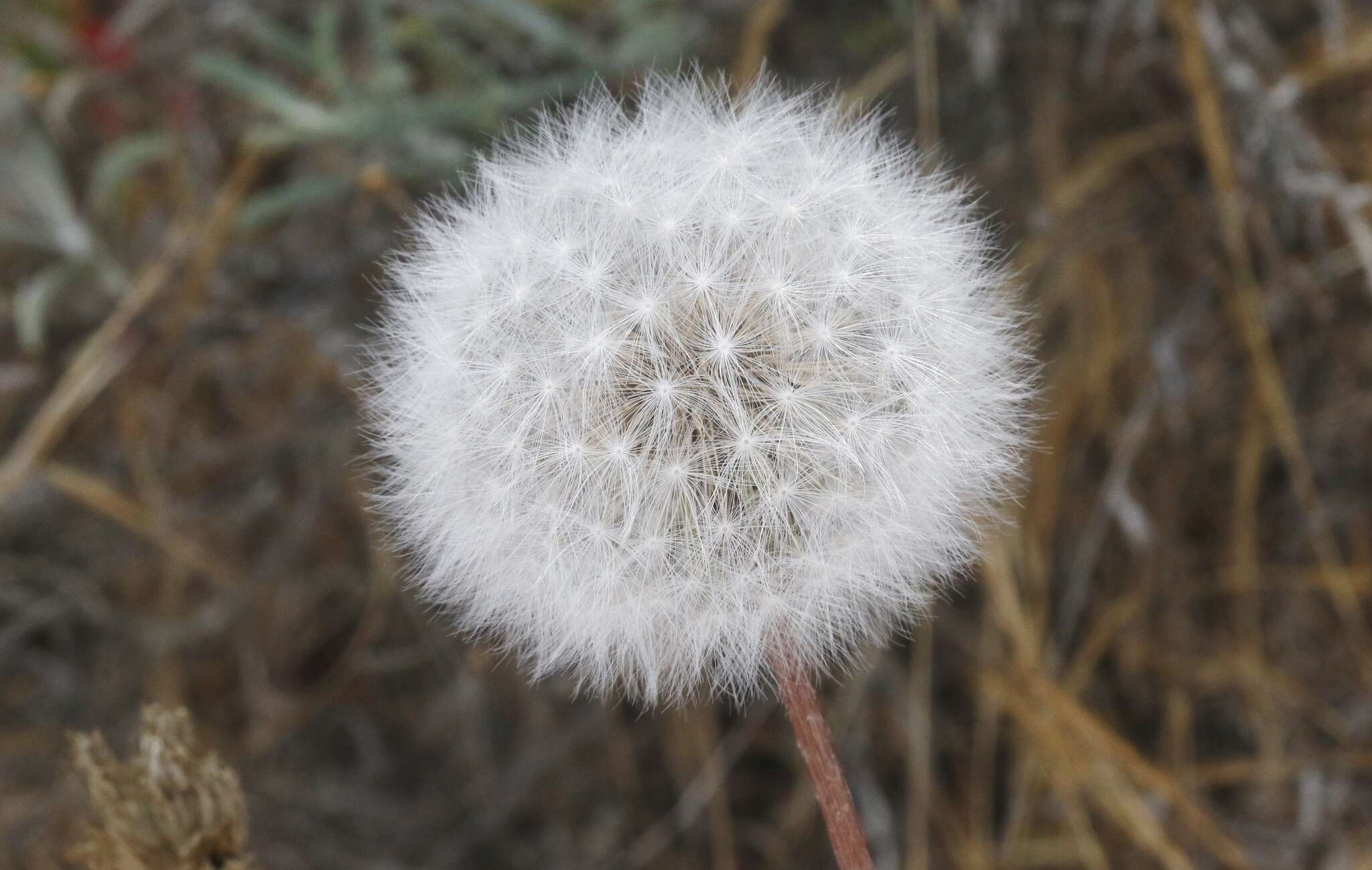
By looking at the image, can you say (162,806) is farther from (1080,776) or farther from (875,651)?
A: (1080,776)

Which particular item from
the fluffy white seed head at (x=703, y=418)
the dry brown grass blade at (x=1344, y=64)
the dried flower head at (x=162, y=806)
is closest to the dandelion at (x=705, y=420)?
the fluffy white seed head at (x=703, y=418)

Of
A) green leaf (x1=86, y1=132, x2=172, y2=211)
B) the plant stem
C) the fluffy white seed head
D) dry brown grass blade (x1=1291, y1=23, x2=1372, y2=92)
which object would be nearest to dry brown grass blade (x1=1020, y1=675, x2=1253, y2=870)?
the fluffy white seed head

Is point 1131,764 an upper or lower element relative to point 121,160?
lower

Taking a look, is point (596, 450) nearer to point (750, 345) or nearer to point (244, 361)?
point (750, 345)

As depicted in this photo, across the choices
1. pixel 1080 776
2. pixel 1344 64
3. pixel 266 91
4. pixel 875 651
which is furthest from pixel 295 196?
pixel 1344 64

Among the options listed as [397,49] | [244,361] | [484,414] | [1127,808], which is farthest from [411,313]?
[1127,808]

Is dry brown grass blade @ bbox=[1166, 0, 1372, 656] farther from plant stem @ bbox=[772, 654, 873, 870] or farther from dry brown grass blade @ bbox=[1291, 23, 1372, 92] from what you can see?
plant stem @ bbox=[772, 654, 873, 870]

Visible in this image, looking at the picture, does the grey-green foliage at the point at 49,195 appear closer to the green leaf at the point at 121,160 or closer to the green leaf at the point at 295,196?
the green leaf at the point at 121,160
